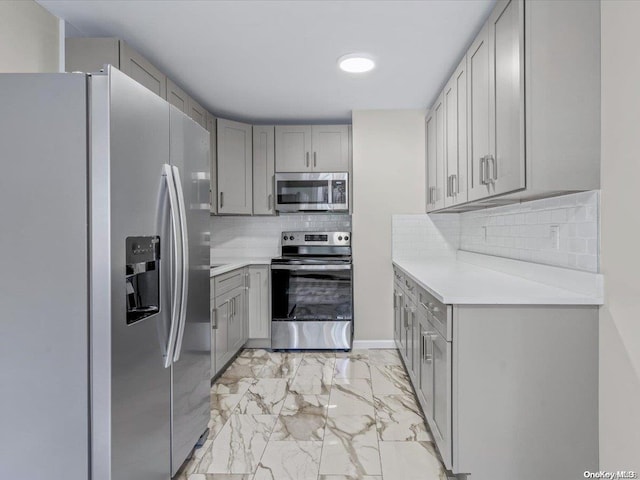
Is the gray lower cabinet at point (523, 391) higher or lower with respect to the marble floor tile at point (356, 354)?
higher

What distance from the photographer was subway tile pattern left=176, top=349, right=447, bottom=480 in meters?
1.97

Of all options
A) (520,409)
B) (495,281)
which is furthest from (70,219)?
(495,281)

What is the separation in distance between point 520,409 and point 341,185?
9.03 ft

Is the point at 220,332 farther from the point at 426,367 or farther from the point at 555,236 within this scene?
the point at 555,236

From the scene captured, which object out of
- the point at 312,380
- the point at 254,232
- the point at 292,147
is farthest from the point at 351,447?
the point at 292,147

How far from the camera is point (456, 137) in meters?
2.70

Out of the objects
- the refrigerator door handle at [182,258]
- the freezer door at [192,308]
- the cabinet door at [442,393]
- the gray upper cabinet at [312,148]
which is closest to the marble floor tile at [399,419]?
the cabinet door at [442,393]

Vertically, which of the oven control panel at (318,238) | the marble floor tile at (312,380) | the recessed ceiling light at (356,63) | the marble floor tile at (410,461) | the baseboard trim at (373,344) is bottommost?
the marble floor tile at (410,461)

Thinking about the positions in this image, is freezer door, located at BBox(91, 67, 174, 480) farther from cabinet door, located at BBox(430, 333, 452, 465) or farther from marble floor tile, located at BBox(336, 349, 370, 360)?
marble floor tile, located at BBox(336, 349, 370, 360)

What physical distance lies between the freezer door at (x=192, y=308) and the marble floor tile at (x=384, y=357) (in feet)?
5.73

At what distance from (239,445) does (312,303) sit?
1.77 metres

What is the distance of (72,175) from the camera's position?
134cm

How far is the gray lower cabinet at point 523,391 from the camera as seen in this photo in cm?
167

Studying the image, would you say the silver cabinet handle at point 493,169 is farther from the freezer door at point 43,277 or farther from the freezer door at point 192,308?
the freezer door at point 43,277
